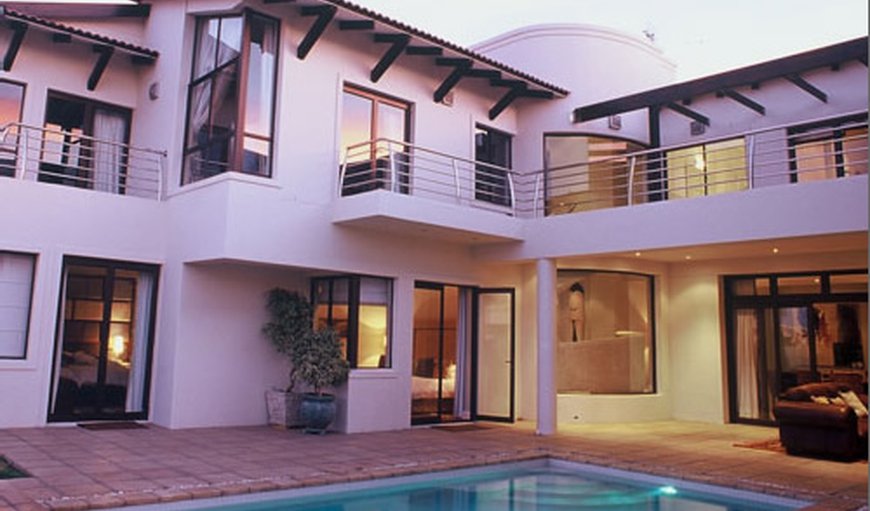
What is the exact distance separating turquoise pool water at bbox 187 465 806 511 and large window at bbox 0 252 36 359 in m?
4.99

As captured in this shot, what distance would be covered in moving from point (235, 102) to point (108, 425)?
464 centimetres

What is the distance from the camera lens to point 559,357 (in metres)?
12.2

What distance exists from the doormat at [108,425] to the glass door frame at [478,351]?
198 inches

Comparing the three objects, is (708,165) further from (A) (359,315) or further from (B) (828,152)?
(A) (359,315)

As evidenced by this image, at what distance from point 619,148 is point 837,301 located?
4441 millimetres

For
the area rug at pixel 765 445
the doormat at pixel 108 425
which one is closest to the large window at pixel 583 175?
the area rug at pixel 765 445

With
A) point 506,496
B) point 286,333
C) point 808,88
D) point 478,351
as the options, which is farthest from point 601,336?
point 506,496

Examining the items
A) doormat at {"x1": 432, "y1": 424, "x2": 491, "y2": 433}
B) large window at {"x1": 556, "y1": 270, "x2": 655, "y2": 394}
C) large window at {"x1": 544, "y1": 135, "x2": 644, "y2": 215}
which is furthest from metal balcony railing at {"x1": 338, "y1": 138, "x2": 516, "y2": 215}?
doormat at {"x1": 432, "y1": 424, "x2": 491, "y2": 433}

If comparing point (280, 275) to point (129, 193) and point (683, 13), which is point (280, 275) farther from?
point (683, 13)

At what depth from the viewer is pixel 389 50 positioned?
1097 centimetres

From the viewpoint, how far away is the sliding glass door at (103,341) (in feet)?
32.4

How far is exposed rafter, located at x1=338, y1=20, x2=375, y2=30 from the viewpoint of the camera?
1042 centimetres

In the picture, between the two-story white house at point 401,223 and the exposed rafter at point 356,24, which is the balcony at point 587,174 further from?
the exposed rafter at point 356,24

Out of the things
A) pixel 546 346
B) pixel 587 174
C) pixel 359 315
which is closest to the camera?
pixel 359 315
